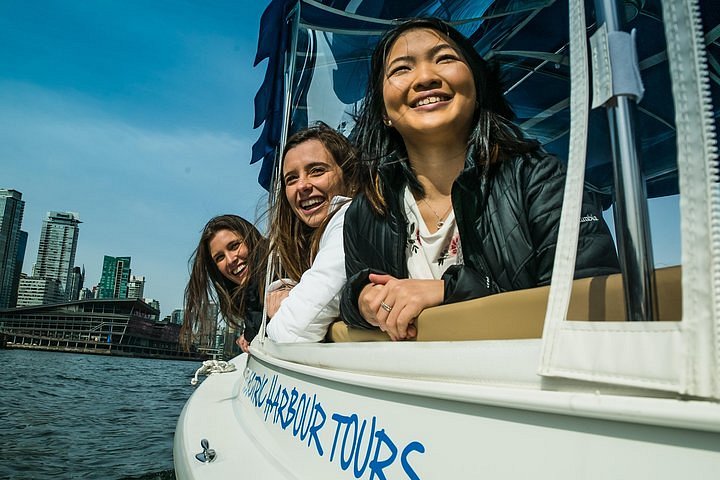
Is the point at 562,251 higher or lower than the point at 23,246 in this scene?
lower

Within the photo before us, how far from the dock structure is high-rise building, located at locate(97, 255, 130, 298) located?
38.7 m

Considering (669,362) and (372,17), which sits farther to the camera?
(372,17)

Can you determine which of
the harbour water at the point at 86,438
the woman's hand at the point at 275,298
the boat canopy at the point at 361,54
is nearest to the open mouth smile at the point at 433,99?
the boat canopy at the point at 361,54

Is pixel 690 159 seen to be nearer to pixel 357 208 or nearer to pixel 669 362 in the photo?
pixel 669 362

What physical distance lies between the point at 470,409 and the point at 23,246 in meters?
121

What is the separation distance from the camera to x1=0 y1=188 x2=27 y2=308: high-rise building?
282ft

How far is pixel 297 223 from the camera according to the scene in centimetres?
276

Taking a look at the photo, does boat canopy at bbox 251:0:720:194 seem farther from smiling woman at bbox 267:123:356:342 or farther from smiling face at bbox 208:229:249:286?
smiling face at bbox 208:229:249:286

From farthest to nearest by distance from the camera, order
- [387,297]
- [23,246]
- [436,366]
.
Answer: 1. [23,246]
2. [387,297]
3. [436,366]

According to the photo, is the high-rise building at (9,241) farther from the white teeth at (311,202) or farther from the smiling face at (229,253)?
the white teeth at (311,202)

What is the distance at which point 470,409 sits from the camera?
68 cm

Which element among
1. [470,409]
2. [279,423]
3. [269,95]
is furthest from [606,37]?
[269,95]

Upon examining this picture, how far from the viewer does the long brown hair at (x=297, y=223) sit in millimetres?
2623

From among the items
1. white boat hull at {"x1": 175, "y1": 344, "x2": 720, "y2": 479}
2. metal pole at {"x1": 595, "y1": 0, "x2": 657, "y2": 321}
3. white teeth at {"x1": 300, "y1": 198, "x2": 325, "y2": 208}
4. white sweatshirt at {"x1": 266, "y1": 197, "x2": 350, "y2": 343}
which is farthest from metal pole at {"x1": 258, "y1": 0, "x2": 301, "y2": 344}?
metal pole at {"x1": 595, "y1": 0, "x2": 657, "y2": 321}
